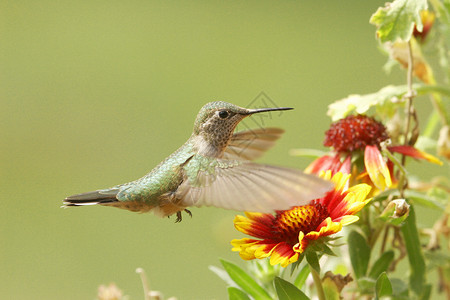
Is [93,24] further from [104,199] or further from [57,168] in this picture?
[104,199]

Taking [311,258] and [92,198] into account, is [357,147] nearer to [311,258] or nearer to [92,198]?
[311,258]

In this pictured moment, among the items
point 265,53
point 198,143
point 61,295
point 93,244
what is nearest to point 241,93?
point 265,53

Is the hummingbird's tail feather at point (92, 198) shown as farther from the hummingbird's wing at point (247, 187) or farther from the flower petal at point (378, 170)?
the flower petal at point (378, 170)

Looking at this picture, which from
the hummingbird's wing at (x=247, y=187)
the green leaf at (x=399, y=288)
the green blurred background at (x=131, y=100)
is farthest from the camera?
the green blurred background at (x=131, y=100)

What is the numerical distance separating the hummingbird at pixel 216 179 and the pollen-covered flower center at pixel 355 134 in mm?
85

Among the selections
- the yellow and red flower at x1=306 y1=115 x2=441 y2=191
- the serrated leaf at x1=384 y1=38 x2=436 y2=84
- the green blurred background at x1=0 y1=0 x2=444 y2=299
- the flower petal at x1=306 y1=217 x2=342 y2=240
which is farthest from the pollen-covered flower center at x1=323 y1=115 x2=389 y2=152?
the green blurred background at x1=0 y1=0 x2=444 y2=299

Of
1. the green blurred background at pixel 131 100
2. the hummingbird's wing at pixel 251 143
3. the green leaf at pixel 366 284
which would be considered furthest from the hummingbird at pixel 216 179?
the green blurred background at pixel 131 100

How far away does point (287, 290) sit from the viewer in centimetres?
69

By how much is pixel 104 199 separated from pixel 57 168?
14.7 feet

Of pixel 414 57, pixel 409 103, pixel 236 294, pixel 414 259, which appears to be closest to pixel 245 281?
pixel 236 294

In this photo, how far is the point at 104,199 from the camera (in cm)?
86

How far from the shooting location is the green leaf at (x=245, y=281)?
0.78 m

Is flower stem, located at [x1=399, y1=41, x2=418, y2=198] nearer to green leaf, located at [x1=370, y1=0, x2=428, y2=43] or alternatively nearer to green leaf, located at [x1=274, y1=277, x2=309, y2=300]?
green leaf, located at [x1=370, y1=0, x2=428, y2=43]

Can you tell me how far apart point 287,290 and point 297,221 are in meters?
0.10
